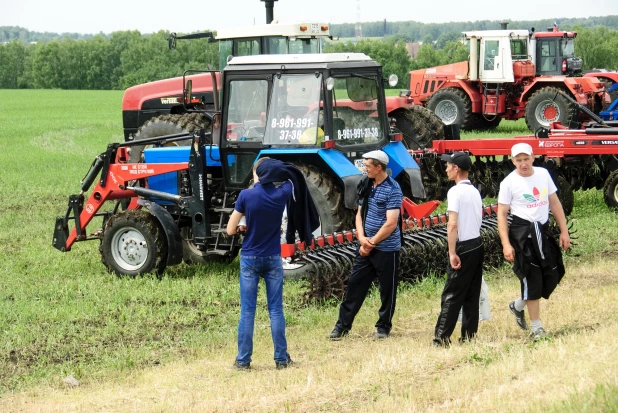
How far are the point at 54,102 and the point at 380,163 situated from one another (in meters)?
49.8

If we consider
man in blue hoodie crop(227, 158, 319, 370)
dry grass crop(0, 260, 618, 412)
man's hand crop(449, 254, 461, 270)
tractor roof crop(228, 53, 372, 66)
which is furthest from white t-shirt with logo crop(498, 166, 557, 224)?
tractor roof crop(228, 53, 372, 66)

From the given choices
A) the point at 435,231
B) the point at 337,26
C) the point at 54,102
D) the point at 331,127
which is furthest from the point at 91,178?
the point at 337,26

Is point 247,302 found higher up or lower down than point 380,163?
lower down

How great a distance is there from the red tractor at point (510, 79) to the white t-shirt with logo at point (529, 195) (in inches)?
714

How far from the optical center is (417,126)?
16250 mm

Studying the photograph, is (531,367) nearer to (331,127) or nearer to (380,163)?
(380,163)

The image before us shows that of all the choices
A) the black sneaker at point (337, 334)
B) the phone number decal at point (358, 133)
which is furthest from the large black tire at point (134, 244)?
the black sneaker at point (337, 334)

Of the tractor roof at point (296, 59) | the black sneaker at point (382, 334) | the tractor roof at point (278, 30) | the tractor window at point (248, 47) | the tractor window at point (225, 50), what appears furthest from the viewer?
the tractor window at point (225, 50)

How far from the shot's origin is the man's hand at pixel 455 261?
25.2 feet

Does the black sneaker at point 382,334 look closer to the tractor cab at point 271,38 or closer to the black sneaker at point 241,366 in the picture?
the black sneaker at point 241,366

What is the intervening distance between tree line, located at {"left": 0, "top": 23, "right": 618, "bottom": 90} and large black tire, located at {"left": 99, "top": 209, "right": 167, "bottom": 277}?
164 ft

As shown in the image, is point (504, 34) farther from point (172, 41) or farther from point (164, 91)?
point (172, 41)

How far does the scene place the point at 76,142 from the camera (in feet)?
104

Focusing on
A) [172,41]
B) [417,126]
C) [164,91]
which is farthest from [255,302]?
[164,91]
